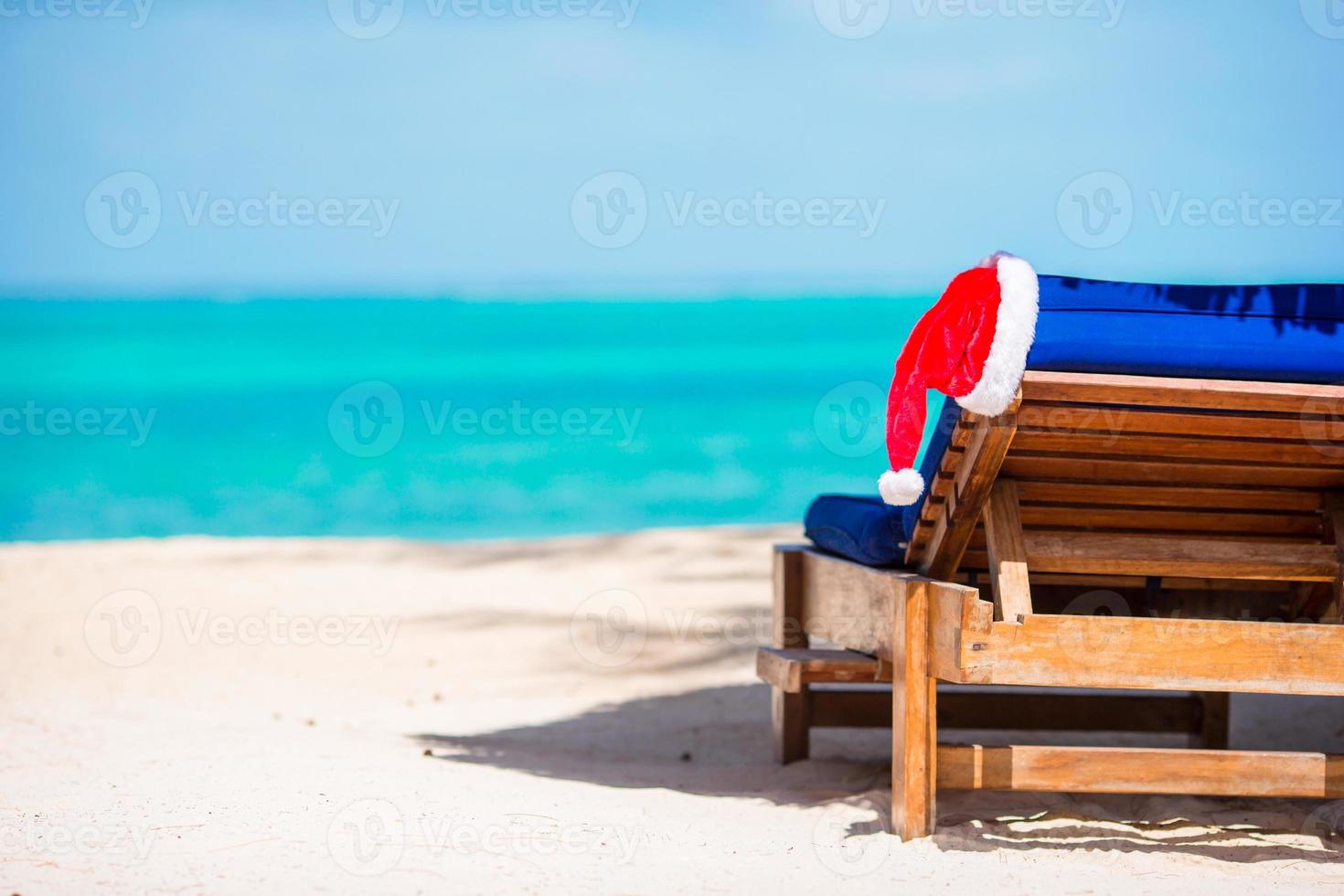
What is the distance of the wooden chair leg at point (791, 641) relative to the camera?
173 inches

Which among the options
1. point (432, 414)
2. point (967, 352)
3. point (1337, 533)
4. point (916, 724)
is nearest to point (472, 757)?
point (916, 724)

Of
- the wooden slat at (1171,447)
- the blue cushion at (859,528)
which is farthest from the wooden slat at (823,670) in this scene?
the wooden slat at (1171,447)

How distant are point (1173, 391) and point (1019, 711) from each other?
5.94 ft

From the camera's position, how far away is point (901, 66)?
29.4 metres

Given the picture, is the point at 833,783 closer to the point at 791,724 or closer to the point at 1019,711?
the point at 791,724

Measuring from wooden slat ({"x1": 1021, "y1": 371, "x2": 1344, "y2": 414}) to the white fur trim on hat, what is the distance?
0.06 m

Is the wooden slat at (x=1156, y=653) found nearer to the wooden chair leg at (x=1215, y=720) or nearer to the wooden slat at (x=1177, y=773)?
the wooden slat at (x=1177, y=773)

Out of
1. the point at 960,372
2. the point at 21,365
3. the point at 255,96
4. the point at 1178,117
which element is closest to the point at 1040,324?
the point at 960,372

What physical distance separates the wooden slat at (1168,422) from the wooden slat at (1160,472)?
16 centimetres

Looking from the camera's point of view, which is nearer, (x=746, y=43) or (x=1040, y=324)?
(x=1040, y=324)

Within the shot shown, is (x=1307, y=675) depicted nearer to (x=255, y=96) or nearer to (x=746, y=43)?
(x=746, y=43)

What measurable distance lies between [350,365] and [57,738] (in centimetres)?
3200

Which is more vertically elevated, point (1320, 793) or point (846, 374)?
point (846, 374)

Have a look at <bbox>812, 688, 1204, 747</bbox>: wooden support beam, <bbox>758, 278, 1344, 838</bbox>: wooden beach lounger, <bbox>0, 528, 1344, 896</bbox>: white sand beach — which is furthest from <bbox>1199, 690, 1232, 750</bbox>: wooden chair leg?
<bbox>758, 278, 1344, 838</bbox>: wooden beach lounger
